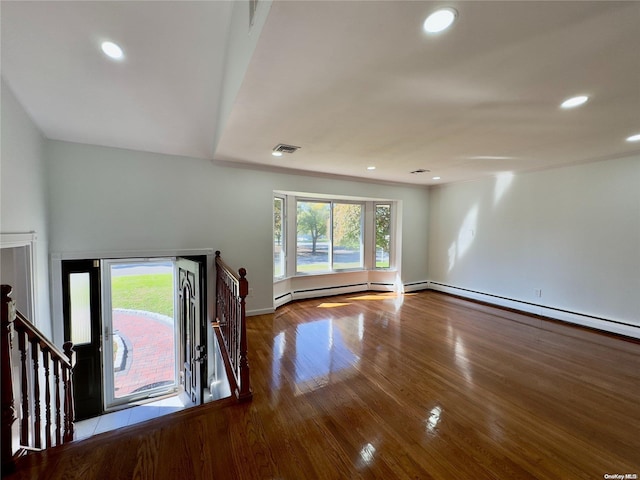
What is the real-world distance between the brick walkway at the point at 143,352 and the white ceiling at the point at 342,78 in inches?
164

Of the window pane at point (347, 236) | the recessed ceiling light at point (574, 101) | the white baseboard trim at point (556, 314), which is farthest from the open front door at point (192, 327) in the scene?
the white baseboard trim at point (556, 314)

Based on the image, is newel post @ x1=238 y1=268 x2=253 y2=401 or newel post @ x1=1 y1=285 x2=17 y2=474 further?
newel post @ x1=238 y1=268 x2=253 y2=401

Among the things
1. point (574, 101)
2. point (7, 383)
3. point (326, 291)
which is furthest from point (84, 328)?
point (574, 101)

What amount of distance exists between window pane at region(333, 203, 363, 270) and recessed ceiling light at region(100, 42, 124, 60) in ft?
13.5

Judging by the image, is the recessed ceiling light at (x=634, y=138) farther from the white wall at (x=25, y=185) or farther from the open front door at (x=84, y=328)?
the open front door at (x=84, y=328)

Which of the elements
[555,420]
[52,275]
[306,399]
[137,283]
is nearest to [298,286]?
[306,399]

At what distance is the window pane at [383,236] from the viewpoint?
20.0ft

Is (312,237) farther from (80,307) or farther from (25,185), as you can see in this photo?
(25,185)

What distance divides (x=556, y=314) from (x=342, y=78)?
16.1 feet

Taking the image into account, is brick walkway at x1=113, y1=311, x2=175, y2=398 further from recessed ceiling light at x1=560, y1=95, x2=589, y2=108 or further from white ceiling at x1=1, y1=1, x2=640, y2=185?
recessed ceiling light at x1=560, y1=95, x2=589, y2=108

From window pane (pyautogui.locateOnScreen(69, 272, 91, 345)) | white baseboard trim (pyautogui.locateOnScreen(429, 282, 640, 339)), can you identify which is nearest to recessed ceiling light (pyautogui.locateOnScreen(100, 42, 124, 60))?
window pane (pyautogui.locateOnScreen(69, 272, 91, 345))

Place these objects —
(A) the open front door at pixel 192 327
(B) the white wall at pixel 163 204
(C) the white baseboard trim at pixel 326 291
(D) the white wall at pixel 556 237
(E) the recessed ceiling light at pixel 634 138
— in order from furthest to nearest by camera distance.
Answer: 1. (C) the white baseboard trim at pixel 326 291
2. (A) the open front door at pixel 192 327
3. (D) the white wall at pixel 556 237
4. (B) the white wall at pixel 163 204
5. (E) the recessed ceiling light at pixel 634 138

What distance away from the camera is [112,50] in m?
2.08

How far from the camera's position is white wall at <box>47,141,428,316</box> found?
3084 mm
